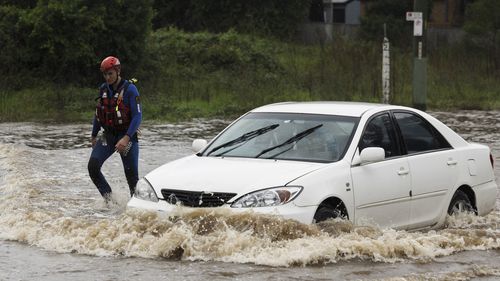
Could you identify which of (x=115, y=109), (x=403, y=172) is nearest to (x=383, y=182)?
(x=403, y=172)

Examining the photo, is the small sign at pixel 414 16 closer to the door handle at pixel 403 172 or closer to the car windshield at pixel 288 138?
the car windshield at pixel 288 138

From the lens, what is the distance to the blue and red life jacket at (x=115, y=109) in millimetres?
11938

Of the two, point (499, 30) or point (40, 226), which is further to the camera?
point (499, 30)

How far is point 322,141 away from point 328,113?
0.50 m

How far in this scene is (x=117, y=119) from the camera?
1200 cm

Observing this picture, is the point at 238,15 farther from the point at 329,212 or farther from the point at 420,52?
the point at 329,212

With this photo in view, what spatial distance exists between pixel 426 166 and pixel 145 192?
2.79 metres

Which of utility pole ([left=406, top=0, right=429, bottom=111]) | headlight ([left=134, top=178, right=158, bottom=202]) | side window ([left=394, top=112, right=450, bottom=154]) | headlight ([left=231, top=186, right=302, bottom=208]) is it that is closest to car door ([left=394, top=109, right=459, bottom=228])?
side window ([left=394, top=112, right=450, bottom=154])

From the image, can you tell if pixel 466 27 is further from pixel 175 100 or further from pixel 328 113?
pixel 328 113

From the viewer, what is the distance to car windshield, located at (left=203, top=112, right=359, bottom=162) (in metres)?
9.99

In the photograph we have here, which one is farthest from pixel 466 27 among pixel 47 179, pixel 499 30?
pixel 47 179

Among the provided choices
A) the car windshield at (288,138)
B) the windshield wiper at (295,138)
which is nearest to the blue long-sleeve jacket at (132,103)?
the car windshield at (288,138)

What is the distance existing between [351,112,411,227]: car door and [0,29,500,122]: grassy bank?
15.5 metres

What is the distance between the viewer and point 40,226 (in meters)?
10.6
